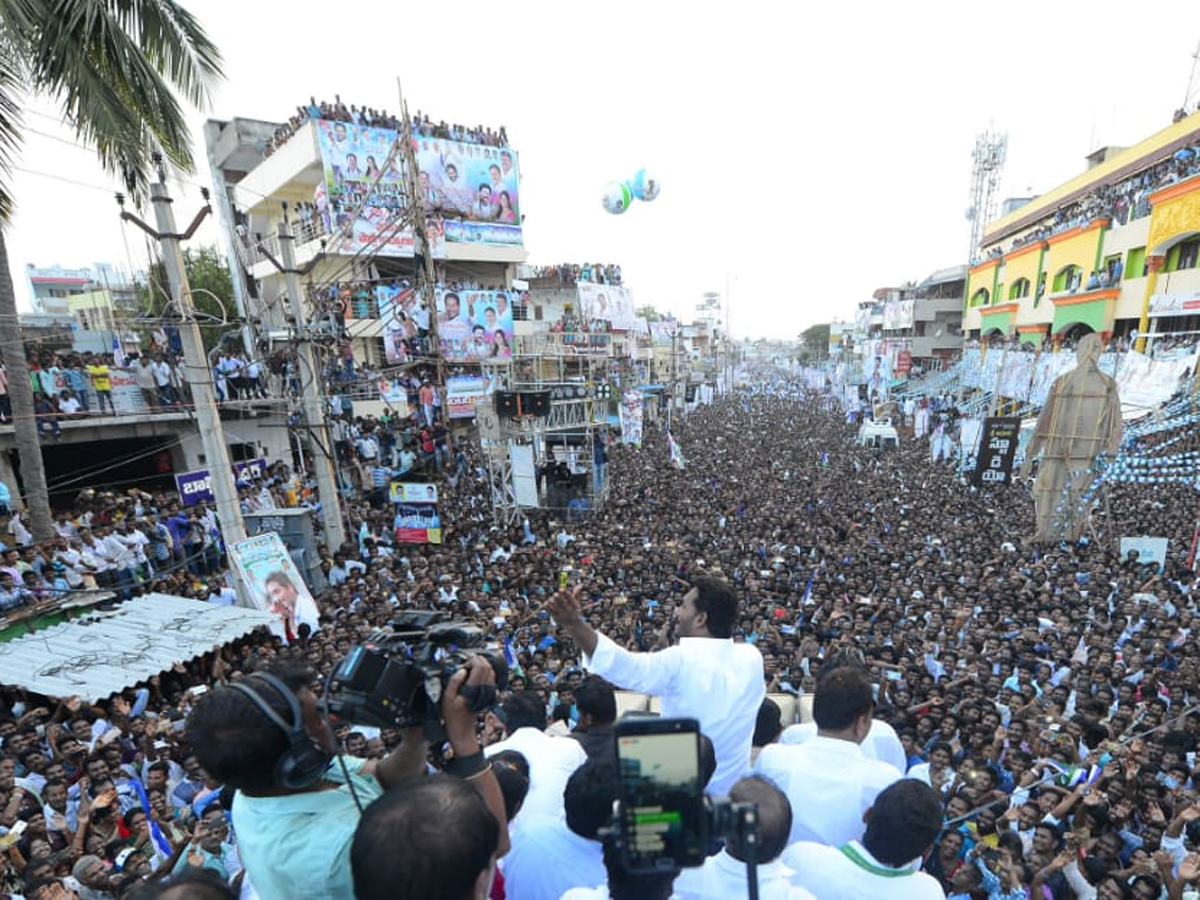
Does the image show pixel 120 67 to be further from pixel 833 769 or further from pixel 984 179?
pixel 984 179

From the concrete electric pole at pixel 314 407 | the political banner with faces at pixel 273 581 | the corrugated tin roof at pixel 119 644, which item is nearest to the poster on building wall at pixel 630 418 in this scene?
the concrete electric pole at pixel 314 407

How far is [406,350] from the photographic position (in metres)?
21.3

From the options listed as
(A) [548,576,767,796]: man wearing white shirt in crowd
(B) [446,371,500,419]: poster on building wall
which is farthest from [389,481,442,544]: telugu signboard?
(A) [548,576,767,796]: man wearing white shirt in crowd

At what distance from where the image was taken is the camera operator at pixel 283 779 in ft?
5.34

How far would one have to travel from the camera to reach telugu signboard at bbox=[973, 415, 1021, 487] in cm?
1326

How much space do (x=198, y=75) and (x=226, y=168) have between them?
25.3m

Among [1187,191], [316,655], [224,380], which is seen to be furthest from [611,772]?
[1187,191]

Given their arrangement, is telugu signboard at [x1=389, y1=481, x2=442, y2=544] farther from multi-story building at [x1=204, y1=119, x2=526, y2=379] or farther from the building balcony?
the building balcony

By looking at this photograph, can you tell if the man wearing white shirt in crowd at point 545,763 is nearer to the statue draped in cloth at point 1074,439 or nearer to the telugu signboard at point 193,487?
the telugu signboard at point 193,487

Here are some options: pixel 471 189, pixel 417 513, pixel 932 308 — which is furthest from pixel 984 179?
pixel 417 513

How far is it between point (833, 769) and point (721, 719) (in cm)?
46

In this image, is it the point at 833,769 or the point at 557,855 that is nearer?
the point at 557,855

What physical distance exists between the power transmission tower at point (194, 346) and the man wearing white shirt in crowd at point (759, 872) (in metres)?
8.81

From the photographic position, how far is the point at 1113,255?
2114cm
